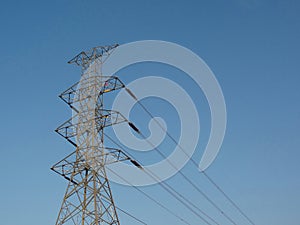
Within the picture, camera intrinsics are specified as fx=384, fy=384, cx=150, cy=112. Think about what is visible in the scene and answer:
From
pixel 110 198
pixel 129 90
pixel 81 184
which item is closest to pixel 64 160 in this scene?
pixel 81 184

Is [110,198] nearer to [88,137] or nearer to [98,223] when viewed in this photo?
[98,223]

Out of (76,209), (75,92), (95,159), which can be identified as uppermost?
(75,92)

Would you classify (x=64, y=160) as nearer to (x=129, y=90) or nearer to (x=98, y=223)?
(x=98, y=223)

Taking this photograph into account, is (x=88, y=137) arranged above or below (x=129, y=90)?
below

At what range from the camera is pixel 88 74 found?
24188 mm

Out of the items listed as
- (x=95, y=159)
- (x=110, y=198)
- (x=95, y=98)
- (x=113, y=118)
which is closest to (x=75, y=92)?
(x=95, y=98)

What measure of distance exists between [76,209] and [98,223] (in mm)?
1488

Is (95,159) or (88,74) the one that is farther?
(88,74)

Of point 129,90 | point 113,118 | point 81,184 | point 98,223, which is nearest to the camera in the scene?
point 98,223

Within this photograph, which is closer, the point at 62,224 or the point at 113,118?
the point at 62,224

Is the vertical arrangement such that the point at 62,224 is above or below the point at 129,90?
below

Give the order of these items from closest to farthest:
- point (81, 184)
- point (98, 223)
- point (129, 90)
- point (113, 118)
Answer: point (98, 223), point (81, 184), point (113, 118), point (129, 90)

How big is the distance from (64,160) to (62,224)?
3.49m

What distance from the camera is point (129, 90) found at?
2331cm
